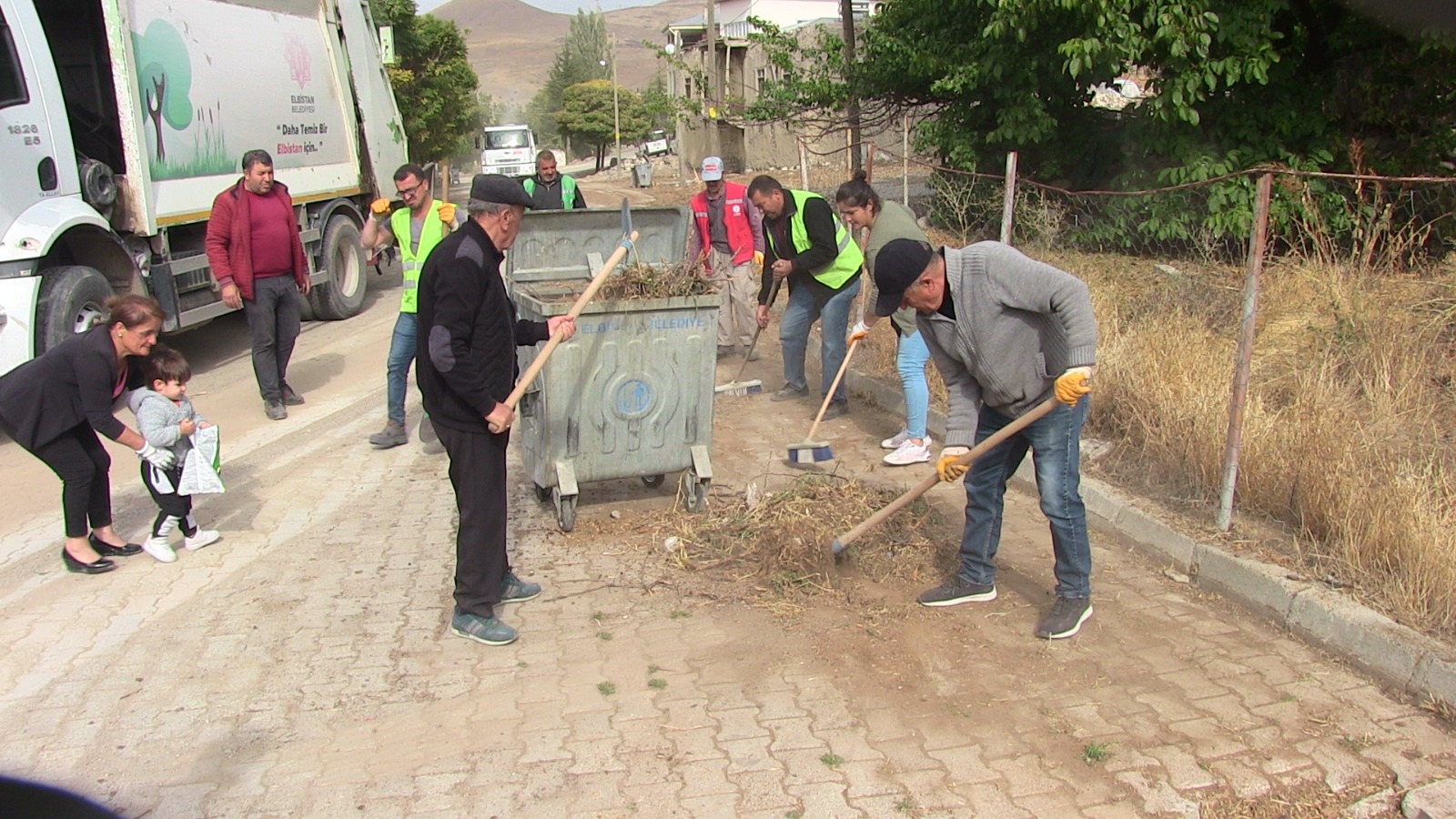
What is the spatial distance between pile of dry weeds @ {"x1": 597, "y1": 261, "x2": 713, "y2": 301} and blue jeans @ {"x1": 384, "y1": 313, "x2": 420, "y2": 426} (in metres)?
1.91

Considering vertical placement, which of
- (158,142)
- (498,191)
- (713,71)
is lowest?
(498,191)

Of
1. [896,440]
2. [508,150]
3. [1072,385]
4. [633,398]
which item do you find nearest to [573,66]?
[508,150]

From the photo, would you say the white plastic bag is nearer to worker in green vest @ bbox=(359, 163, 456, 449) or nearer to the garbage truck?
worker in green vest @ bbox=(359, 163, 456, 449)

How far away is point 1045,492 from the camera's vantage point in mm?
3906

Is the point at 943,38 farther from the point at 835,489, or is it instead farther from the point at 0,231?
the point at 0,231

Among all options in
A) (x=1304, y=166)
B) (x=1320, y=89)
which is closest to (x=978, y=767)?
(x=1304, y=166)

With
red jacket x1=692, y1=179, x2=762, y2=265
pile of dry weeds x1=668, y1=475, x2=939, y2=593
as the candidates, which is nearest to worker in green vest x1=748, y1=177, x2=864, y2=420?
red jacket x1=692, y1=179, x2=762, y2=265

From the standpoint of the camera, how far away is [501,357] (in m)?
3.90

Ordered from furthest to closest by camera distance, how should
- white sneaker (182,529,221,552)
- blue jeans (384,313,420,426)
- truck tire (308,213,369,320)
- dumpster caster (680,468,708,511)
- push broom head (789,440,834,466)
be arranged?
truck tire (308,213,369,320) → blue jeans (384,313,420,426) → push broom head (789,440,834,466) → dumpster caster (680,468,708,511) → white sneaker (182,529,221,552)

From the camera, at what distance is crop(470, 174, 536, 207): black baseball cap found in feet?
12.4

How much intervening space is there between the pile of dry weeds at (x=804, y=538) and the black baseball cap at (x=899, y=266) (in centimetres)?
130

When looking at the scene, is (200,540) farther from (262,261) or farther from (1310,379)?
(1310,379)

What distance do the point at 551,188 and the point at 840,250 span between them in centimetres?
279

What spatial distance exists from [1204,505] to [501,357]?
310cm
